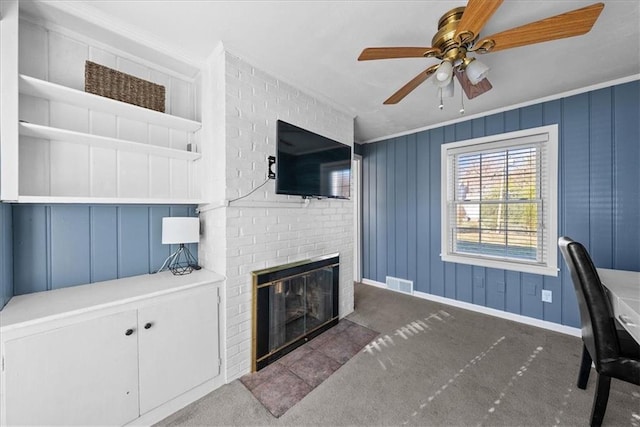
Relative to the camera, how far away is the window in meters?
2.74

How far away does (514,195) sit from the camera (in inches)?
116

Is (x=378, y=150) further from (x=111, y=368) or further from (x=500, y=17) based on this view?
(x=111, y=368)

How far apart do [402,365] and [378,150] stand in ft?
10.4

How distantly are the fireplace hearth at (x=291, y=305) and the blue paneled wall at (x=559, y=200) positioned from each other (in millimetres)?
1589

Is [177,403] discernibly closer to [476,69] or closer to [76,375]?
[76,375]

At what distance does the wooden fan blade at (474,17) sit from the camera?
107 cm

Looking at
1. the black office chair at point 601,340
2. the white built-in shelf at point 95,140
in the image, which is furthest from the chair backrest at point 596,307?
the white built-in shelf at point 95,140

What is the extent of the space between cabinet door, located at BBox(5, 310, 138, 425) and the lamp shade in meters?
0.55

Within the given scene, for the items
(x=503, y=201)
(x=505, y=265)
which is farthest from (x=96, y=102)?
(x=505, y=265)

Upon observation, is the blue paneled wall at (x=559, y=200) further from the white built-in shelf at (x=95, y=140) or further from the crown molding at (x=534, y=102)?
the white built-in shelf at (x=95, y=140)

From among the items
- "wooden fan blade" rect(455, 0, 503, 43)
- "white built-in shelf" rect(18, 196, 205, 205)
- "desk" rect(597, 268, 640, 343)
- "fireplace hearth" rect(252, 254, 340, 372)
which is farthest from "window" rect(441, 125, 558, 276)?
"white built-in shelf" rect(18, 196, 205, 205)

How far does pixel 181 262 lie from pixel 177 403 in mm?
1008

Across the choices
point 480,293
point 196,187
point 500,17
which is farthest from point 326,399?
point 500,17

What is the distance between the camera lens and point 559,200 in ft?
8.70
